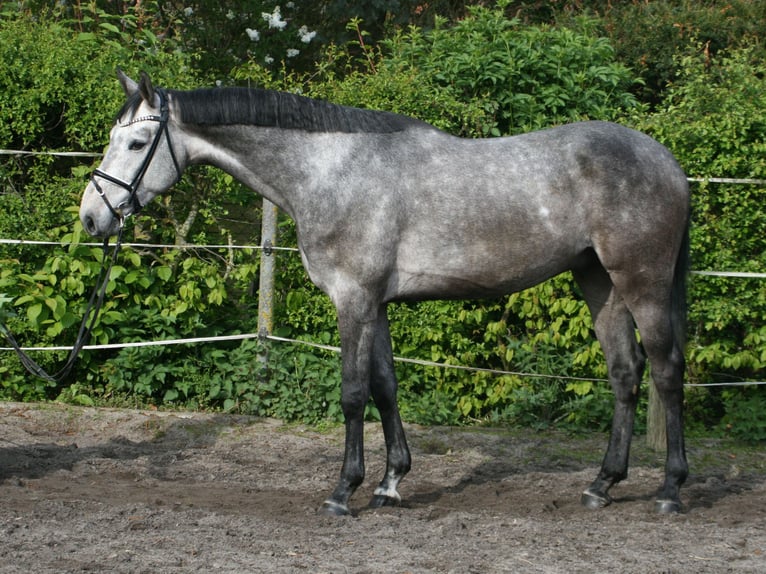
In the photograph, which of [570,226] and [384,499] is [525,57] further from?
[384,499]

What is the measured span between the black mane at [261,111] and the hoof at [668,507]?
2.36 m

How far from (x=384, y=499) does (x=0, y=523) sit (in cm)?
185

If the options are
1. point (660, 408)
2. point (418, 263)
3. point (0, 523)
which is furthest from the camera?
point (660, 408)

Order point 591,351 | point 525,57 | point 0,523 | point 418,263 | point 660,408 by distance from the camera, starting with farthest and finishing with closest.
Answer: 1. point 525,57
2. point 591,351
3. point 660,408
4. point 418,263
5. point 0,523

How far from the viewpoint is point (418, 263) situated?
4.97 metres

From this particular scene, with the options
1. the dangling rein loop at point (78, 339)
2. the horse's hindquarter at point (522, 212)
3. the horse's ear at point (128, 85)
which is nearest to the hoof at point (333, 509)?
the horse's hindquarter at point (522, 212)

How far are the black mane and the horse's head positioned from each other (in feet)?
0.20

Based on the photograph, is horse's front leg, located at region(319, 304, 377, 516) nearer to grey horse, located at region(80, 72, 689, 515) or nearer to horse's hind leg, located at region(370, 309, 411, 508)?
grey horse, located at region(80, 72, 689, 515)

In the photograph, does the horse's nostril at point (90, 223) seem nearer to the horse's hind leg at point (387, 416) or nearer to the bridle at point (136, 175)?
the bridle at point (136, 175)

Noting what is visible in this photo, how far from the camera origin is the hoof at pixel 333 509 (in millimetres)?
4859

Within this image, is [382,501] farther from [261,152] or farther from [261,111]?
[261,111]

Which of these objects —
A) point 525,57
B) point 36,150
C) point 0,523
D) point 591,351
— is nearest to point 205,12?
point 36,150

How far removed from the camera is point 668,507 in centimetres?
501

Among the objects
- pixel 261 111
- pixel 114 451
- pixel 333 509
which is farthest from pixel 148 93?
pixel 114 451
